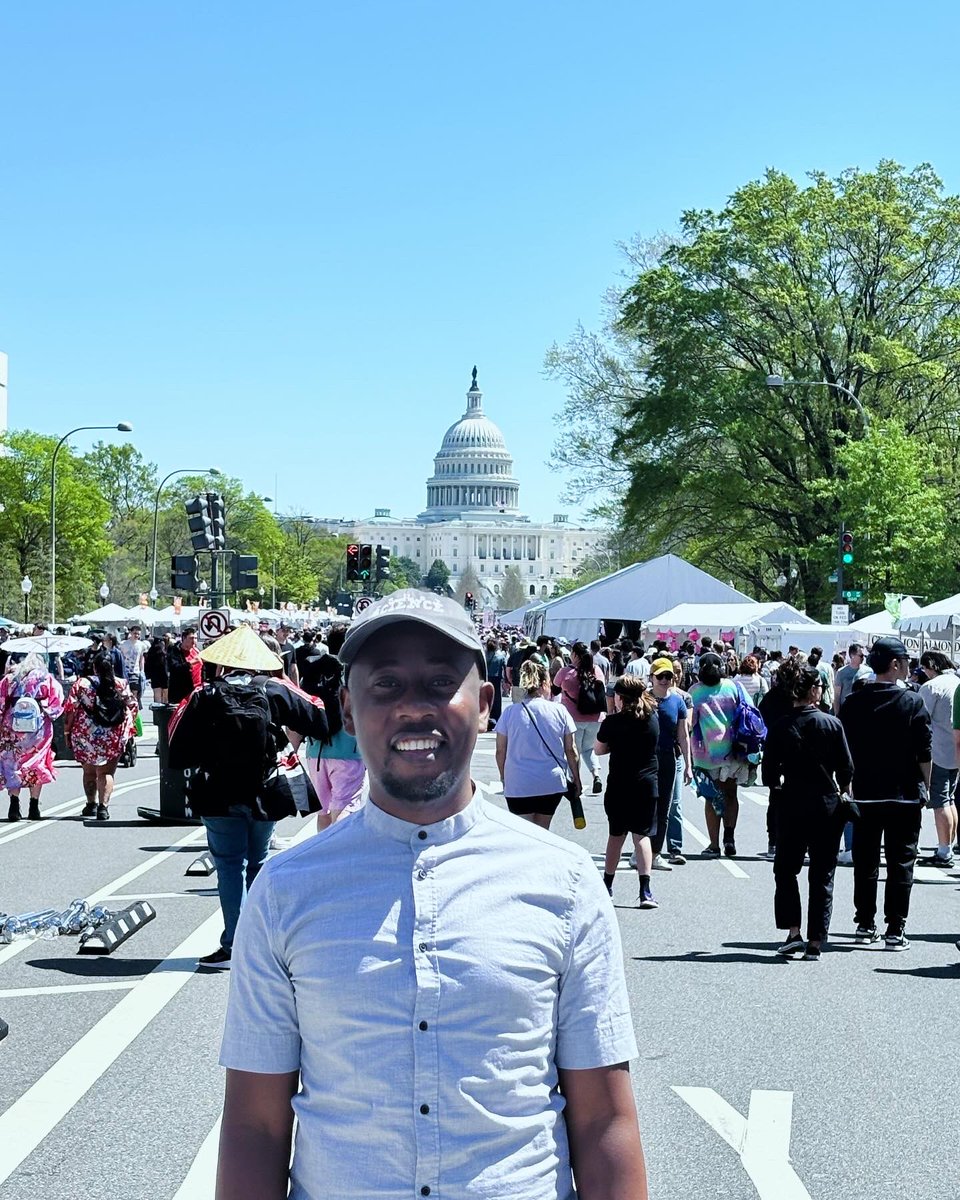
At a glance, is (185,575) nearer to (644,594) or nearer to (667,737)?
(644,594)

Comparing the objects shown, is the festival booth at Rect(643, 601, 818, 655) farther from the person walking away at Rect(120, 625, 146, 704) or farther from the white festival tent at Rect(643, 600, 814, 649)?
the person walking away at Rect(120, 625, 146, 704)

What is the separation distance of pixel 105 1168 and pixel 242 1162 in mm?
3442

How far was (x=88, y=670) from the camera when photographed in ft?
58.0

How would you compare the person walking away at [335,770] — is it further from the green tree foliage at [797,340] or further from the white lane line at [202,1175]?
the green tree foliage at [797,340]

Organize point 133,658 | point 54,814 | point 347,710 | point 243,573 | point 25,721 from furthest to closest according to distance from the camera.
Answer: point 133,658
point 243,573
point 54,814
point 25,721
point 347,710

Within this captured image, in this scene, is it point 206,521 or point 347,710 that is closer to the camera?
point 347,710

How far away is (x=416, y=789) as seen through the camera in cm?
257

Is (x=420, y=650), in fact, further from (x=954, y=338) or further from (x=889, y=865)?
(x=954, y=338)

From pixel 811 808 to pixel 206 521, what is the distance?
17.5m

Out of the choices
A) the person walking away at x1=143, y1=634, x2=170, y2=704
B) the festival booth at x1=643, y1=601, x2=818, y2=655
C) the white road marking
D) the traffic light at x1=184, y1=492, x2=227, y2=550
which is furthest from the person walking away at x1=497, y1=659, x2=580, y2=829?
the festival booth at x1=643, y1=601, x2=818, y2=655

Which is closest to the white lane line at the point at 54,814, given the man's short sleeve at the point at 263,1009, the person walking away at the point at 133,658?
the person walking away at the point at 133,658

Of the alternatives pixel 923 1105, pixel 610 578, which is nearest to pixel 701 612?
pixel 610 578

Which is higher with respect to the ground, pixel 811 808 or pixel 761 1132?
pixel 811 808

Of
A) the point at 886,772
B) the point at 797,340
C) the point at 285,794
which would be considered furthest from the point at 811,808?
the point at 797,340
